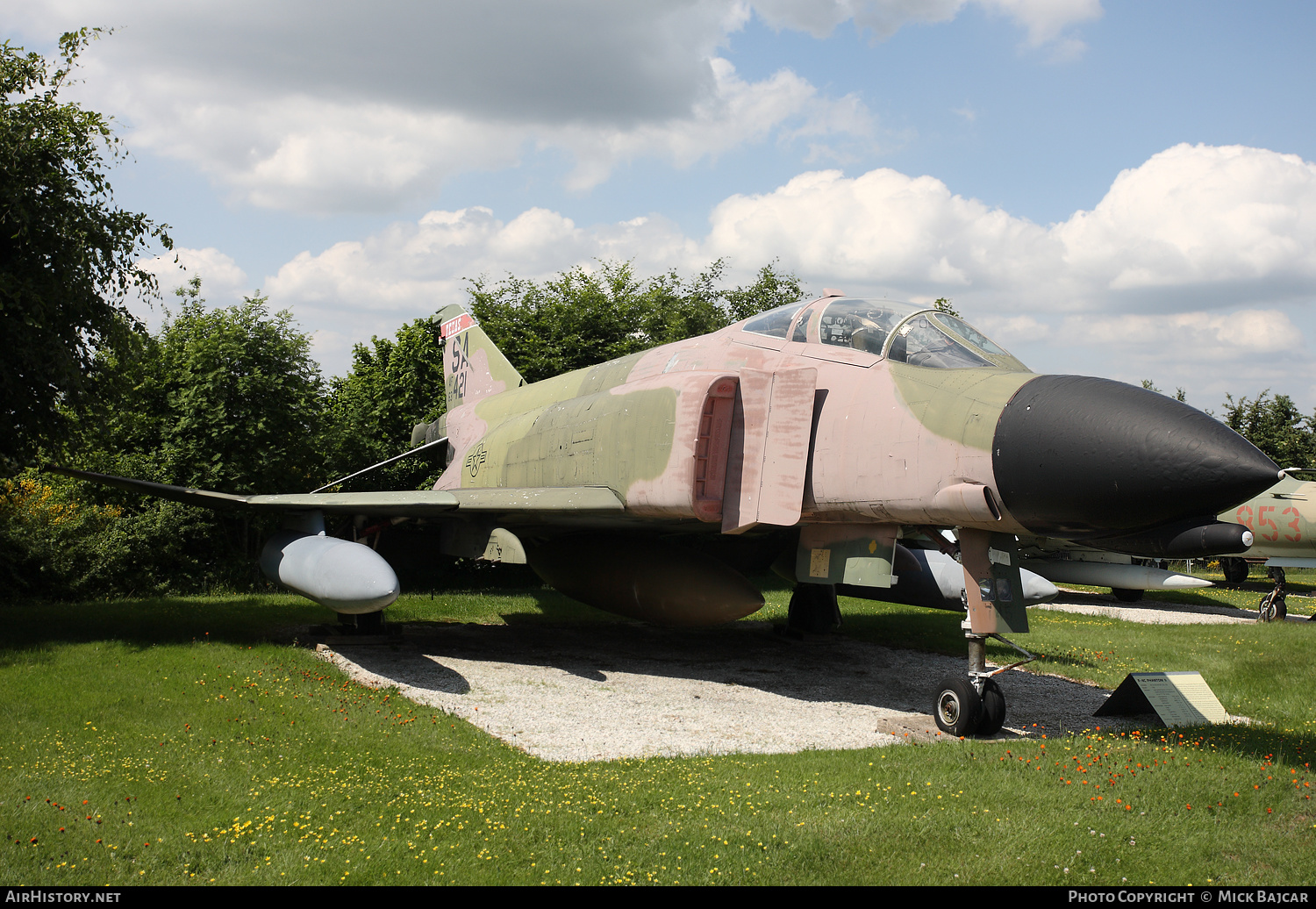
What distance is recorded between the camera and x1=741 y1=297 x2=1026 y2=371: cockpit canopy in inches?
256

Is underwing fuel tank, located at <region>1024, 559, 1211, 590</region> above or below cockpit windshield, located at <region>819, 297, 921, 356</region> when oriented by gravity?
below

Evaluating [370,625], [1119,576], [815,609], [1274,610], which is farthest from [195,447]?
[1274,610]

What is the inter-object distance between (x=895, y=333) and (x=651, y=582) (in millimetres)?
3892

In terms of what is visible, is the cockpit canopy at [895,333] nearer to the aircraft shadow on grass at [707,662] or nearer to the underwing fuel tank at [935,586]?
A: the aircraft shadow on grass at [707,662]

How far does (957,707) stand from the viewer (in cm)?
639

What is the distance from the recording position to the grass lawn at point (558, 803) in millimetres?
4027

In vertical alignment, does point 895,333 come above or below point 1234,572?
above

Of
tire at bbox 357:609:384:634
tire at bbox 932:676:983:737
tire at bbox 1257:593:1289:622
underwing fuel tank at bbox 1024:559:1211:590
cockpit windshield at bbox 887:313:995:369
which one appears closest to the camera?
tire at bbox 932:676:983:737

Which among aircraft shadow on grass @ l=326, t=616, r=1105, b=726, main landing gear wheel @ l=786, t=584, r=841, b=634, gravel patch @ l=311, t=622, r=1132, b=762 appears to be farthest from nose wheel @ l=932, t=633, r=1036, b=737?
main landing gear wheel @ l=786, t=584, r=841, b=634

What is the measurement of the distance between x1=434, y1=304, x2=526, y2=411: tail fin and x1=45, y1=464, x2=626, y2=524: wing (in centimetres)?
402

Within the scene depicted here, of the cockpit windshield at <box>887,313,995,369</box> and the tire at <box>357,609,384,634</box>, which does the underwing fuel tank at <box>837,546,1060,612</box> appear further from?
the tire at <box>357,609,384,634</box>

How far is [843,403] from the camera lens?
673 centimetres

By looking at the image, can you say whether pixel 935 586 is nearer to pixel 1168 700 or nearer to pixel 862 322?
pixel 1168 700

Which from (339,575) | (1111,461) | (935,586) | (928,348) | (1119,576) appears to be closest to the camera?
(1111,461)
